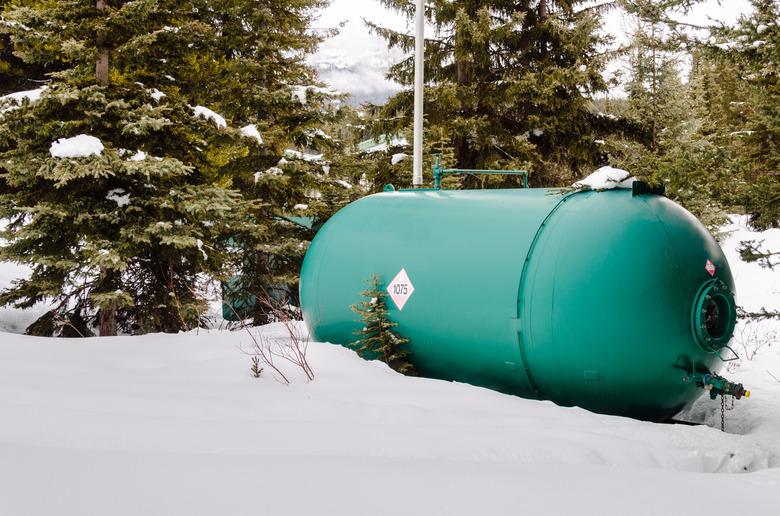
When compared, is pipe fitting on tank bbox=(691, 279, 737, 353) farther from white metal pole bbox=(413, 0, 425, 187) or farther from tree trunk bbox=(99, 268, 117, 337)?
tree trunk bbox=(99, 268, 117, 337)

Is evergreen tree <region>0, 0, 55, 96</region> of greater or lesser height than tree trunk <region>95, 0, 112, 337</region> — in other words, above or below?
above

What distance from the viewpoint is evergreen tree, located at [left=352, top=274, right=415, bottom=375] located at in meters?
6.29

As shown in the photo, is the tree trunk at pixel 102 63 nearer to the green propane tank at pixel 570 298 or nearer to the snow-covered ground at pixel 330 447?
the snow-covered ground at pixel 330 447

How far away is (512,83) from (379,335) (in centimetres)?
919

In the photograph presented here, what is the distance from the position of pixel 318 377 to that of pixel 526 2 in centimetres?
1219

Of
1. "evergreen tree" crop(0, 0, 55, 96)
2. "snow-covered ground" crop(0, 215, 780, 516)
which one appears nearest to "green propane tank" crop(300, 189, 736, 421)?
"snow-covered ground" crop(0, 215, 780, 516)

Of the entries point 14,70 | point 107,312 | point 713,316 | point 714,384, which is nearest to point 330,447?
point 714,384

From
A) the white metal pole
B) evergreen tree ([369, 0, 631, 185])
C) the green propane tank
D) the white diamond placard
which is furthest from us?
evergreen tree ([369, 0, 631, 185])

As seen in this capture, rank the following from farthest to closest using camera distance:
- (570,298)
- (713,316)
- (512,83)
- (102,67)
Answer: (512,83) < (102,67) < (713,316) < (570,298)

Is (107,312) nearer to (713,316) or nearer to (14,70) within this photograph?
(14,70)

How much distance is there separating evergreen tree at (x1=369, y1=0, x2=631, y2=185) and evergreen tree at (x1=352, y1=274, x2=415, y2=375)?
7715mm

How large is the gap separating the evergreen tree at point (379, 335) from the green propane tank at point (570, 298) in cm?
10

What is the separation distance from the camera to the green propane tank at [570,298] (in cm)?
505

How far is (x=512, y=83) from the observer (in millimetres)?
13914
